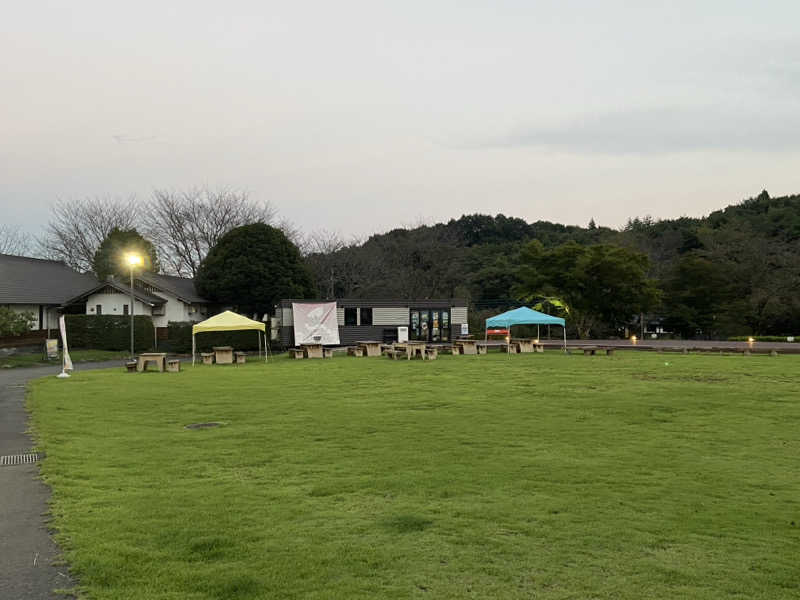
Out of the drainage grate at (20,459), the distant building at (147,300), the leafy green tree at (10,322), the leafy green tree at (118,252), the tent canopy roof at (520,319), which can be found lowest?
the drainage grate at (20,459)

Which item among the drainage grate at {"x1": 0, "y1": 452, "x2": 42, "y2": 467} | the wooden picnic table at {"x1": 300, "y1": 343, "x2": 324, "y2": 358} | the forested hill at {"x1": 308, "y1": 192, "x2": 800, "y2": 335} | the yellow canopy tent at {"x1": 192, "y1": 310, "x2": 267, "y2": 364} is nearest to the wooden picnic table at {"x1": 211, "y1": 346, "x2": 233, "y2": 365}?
the yellow canopy tent at {"x1": 192, "y1": 310, "x2": 267, "y2": 364}

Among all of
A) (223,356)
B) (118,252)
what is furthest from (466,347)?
(118,252)

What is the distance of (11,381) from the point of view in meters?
19.4

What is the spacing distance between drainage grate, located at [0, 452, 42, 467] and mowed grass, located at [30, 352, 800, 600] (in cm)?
22

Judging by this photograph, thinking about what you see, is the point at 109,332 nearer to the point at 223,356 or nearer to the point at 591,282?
the point at 223,356

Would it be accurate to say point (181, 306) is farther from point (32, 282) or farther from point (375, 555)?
point (375, 555)

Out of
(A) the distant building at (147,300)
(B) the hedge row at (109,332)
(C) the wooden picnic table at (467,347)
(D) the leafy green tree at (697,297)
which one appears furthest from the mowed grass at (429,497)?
(D) the leafy green tree at (697,297)

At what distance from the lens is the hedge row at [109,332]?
33531 mm

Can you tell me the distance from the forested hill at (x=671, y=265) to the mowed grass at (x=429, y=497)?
99.4 ft

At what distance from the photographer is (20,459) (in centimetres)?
799

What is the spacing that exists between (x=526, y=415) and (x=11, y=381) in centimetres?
1580

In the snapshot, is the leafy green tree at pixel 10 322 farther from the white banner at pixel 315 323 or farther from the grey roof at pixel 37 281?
the white banner at pixel 315 323

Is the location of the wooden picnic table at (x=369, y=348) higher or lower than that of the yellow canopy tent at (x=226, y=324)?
lower

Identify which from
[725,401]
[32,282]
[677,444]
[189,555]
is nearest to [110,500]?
[189,555]
